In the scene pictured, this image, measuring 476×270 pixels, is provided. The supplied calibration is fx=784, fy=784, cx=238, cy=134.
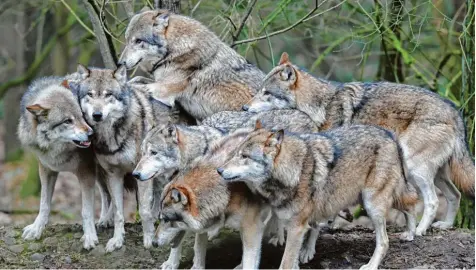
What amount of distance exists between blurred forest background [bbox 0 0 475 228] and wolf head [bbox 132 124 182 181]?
1.96 metres

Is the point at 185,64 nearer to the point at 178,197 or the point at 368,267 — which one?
the point at 178,197

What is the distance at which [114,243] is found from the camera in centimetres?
880

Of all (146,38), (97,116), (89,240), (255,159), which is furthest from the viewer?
(146,38)

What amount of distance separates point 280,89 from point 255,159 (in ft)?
7.39

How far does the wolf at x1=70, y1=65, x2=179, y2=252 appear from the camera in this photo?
850cm

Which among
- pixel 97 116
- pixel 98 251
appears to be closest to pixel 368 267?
pixel 98 251

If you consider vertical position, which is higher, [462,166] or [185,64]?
[185,64]

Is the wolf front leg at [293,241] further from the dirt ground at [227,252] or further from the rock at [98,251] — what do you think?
the rock at [98,251]

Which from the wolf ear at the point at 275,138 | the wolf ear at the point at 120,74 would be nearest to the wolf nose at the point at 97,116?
the wolf ear at the point at 120,74

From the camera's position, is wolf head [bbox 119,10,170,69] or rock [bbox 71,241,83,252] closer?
rock [bbox 71,241,83,252]

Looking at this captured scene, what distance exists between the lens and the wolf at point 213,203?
7648 mm

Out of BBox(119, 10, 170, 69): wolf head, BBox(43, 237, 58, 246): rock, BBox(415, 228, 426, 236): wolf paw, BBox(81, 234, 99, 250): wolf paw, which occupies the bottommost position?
BBox(43, 237, 58, 246): rock

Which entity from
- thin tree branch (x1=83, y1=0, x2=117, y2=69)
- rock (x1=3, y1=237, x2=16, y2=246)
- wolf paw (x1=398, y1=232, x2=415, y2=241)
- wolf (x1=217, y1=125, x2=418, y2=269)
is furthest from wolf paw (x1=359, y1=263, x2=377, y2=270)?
thin tree branch (x1=83, y1=0, x2=117, y2=69)

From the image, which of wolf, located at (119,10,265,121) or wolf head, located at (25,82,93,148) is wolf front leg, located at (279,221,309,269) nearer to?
wolf, located at (119,10,265,121)
